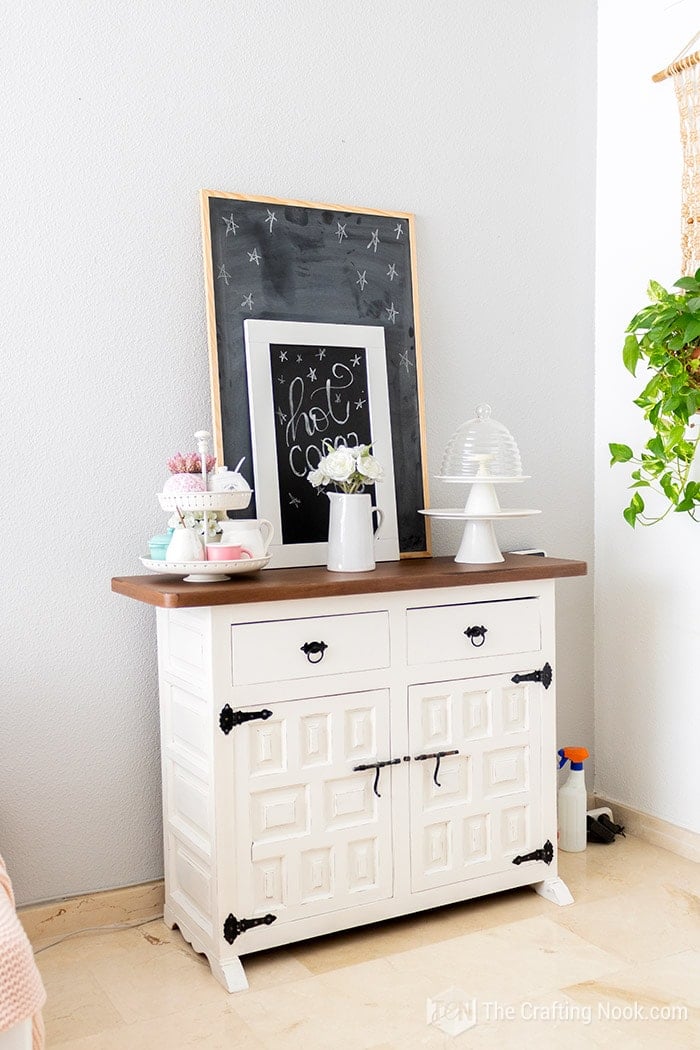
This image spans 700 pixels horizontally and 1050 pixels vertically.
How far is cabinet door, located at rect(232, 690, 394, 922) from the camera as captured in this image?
2.17 m

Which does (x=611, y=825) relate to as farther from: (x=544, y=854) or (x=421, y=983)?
(x=421, y=983)

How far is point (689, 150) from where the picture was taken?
2.69 meters

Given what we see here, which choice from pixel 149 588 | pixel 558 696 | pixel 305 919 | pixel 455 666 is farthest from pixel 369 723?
pixel 558 696

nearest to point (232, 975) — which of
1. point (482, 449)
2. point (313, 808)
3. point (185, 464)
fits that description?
point (313, 808)

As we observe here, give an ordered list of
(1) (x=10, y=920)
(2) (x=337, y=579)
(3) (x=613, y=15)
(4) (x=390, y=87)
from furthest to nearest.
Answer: (3) (x=613, y=15), (4) (x=390, y=87), (2) (x=337, y=579), (1) (x=10, y=920)

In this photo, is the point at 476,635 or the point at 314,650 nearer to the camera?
the point at 314,650

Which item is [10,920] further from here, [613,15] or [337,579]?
[613,15]

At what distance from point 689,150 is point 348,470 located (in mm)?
1303

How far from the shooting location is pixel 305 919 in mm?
2242

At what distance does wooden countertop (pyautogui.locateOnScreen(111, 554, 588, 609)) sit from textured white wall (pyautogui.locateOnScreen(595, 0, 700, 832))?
49 cm

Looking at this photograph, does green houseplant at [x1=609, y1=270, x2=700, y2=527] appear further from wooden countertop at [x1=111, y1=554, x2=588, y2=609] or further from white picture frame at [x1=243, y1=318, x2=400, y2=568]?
white picture frame at [x1=243, y1=318, x2=400, y2=568]

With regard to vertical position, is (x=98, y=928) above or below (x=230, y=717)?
below

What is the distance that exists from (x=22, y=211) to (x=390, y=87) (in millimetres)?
1075

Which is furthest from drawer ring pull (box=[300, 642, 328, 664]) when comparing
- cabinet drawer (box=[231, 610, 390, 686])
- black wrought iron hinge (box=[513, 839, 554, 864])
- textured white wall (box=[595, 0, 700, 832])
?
textured white wall (box=[595, 0, 700, 832])
